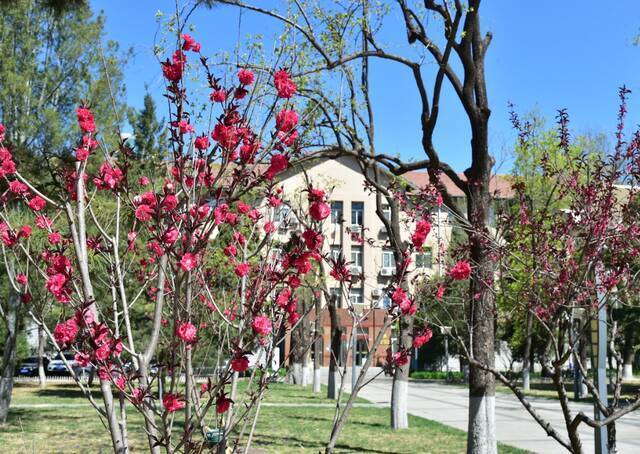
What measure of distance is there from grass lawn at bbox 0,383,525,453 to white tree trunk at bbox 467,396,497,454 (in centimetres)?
198

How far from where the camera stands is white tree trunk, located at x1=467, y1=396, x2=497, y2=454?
26.5ft

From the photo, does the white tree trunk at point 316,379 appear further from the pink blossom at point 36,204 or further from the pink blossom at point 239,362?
the pink blossom at point 239,362

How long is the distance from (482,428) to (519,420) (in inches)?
303

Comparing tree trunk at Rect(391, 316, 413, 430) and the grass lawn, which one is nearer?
the grass lawn

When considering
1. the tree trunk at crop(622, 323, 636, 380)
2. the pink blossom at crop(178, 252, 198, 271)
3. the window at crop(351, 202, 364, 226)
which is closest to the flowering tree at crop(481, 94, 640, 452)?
the pink blossom at crop(178, 252, 198, 271)

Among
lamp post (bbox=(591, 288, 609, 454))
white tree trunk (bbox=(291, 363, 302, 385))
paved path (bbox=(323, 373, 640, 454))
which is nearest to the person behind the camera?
lamp post (bbox=(591, 288, 609, 454))

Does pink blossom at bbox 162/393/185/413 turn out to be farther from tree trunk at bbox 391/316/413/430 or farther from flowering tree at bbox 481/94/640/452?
tree trunk at bbox 391/316/413/430

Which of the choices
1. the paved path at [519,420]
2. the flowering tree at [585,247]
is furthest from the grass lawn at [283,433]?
the flowering tree at [585,247]

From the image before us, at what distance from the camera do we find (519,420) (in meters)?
15.1

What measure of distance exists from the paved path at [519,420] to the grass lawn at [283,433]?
83cm

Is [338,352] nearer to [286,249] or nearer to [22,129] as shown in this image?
[22,129]

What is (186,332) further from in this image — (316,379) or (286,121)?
(316,379)

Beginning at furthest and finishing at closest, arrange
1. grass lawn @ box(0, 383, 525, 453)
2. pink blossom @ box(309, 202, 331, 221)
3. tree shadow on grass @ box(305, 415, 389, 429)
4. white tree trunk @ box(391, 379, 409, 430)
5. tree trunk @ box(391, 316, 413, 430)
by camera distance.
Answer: tree shadow on grass @ box(305, 415, 389, 429), white tree trunk @ box(391, 379, 409, 430), tree trunk @ box(391, 316, 413, 430), grass lawn @ box(0, 383, 525, 453), pink blossom @ box(309, 202, 331, 221)

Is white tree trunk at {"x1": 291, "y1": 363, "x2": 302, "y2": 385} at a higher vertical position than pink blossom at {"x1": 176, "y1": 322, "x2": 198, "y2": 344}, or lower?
lower
